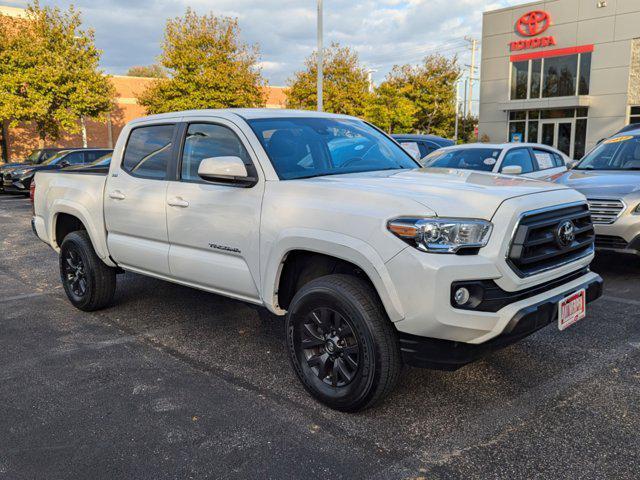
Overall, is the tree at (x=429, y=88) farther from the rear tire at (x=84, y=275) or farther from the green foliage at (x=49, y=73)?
the rear tire at (x=84, y=275)

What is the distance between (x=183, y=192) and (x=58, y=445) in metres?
1.94

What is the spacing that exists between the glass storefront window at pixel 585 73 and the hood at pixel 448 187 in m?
28.6

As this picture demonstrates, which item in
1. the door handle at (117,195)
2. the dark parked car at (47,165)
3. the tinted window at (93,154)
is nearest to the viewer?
the door handle at (117,195)

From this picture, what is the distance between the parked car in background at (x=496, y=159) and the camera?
864cm

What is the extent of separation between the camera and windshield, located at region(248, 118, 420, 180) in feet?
12.8

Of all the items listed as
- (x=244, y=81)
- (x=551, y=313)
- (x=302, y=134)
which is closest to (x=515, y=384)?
(x=551, y=313)

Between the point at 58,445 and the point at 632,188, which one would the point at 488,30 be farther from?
the point at 58,445

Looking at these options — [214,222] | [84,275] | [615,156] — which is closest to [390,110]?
[615,156]

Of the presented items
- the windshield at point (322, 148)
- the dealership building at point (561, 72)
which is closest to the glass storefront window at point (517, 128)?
the dealership building at point (561, 72)

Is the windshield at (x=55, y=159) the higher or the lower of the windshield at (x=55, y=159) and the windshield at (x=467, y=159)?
the lower

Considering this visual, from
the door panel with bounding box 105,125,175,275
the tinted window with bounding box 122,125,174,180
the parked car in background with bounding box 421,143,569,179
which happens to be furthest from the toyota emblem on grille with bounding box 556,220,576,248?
the parked car in background with bounding box 421,143,569,179

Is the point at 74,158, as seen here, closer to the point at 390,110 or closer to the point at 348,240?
the point at 348,240

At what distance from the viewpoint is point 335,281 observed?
128 inches

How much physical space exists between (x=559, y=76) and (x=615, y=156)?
82.3 ft
